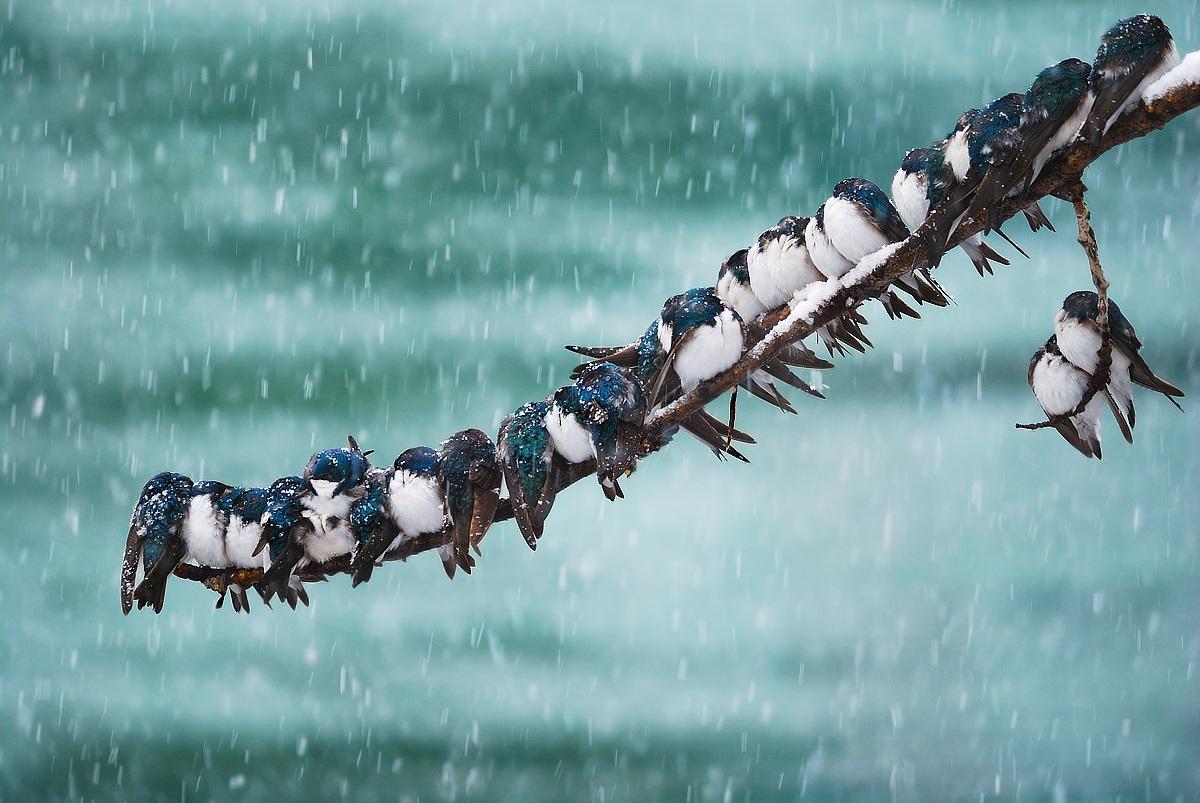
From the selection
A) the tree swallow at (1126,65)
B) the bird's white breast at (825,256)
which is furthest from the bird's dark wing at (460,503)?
the tree swallow at (1126,65)

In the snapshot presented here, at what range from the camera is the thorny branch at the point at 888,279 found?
1783 mm

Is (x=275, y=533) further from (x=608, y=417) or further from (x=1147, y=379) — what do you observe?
(x=1147, y=379)

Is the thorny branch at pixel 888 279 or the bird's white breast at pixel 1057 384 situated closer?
the thorny branch at pixel 888 279

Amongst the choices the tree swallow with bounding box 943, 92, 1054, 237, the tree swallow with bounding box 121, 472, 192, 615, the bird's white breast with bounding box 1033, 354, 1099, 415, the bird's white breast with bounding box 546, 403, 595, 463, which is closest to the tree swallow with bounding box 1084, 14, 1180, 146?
the tree swallow with bounding box 943, 92, 1054, 237

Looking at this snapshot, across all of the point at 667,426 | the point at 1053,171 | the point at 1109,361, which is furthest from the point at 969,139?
the point at 667,426

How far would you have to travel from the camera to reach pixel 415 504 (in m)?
2.32

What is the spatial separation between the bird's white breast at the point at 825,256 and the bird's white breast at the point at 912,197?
139 millimetres

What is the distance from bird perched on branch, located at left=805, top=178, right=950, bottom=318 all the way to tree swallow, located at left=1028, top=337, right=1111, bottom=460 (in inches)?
15.5

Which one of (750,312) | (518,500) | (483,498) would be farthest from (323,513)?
(750,312)

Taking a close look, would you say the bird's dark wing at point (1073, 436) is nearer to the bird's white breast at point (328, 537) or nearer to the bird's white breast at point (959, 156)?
the bird's white breast at point (959, 156)

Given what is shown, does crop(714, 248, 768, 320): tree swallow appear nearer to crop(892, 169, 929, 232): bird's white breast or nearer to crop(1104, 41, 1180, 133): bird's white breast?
crop(892, 169, 929, 232): bird's white breast

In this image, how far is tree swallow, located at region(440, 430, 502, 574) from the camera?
227cm

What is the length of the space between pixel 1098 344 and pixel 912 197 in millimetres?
556

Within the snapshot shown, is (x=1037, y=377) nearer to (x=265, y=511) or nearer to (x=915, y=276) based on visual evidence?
(x=915, y=276)
